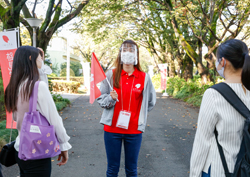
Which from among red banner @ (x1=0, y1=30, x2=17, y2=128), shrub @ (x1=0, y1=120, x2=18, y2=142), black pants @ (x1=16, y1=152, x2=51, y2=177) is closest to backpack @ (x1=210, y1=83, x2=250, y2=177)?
black pants @ (x1=16, y1=152, x2=51, y2=177)

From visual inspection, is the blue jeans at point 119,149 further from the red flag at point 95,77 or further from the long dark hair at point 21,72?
the long dark hair at point 21,72

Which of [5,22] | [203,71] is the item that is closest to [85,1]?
[5,22]

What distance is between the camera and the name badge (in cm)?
296

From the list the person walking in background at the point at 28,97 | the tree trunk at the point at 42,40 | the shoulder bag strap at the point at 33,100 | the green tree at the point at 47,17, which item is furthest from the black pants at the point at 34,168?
the tree trunk at the point at 42,40

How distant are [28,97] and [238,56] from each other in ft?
5.74

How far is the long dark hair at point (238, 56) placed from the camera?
183 centimetres

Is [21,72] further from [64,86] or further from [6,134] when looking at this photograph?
[64,86]

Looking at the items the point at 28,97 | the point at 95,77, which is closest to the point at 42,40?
the point at 95,77

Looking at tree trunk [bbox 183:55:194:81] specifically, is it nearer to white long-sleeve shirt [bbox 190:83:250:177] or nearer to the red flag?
the red flag

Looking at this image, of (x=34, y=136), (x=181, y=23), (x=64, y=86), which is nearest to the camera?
(x=34, y=136)

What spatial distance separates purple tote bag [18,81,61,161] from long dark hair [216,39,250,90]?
1.56 metres

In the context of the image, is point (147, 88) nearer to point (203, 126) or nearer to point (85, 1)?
point (203, 126)

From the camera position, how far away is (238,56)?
1894 mm

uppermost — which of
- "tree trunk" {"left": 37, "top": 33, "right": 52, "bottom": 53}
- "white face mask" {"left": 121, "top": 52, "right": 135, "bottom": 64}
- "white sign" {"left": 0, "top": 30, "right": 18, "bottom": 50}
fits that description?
"tree trunk" {"left": 37, "top": 33, "right": 52, "bottom": 53}
